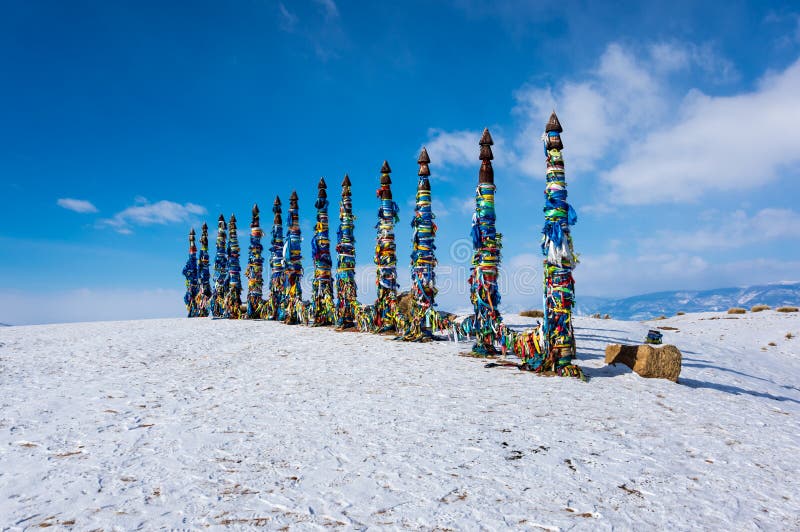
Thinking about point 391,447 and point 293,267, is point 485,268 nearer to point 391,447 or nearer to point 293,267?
point 391,447

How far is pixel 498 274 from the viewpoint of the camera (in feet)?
37.1

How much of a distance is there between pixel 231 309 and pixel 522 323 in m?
15.3

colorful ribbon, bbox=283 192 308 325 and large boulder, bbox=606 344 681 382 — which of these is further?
colorful ribbon, bbox=283 192 308 325

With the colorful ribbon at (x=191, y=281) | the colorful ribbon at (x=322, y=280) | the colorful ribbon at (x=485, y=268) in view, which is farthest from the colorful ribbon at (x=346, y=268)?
the colorful ribbon at (x=191, y=281)

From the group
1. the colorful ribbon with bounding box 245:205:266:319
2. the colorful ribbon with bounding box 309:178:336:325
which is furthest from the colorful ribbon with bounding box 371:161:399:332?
the colorful ribbon with bounding box 245:205:266:319

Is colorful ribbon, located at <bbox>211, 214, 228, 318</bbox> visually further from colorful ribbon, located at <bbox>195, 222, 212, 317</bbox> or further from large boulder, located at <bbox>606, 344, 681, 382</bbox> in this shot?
large boulder, located at <bbox>606, 344, 681, 382</bbox>

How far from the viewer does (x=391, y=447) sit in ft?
16.2

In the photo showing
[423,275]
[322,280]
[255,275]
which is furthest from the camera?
[255,275]

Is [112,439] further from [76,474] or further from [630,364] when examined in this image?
[630,364]

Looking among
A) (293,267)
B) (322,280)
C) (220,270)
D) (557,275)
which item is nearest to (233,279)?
(220,270)

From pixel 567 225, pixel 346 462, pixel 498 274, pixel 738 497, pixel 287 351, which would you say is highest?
pixel 567 225

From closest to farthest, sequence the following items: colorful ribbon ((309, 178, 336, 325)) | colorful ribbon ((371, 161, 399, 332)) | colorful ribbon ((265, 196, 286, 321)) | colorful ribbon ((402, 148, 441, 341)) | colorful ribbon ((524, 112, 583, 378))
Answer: colorful ribbon ((524, 112, 583, 378)) < colorful ribbon ((402, 148, 441, 341)) < colorful ribbon ((371, 161, 399, 332)) < colorful ribbon ((309, 178, 336, 325)) < colorful ribbon ((265, 196, 286, 321))

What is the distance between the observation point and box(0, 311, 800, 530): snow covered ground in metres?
3.62

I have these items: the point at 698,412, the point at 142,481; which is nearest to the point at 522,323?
the point at 698,412
